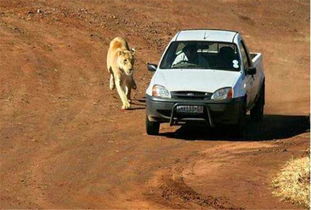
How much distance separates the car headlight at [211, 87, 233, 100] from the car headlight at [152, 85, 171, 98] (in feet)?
2.39

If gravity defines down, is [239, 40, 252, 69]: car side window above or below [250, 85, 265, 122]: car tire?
above

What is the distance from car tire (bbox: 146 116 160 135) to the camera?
14.0 metres

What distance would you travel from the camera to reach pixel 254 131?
15.0 meters

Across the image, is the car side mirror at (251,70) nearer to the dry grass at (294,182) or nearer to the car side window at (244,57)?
the car side window at (244,57)

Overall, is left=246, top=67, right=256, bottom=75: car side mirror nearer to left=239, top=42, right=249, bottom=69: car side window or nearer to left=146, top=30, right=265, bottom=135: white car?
left=146, top=30, right=265, bottom=135: white car

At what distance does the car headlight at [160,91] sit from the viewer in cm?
1346

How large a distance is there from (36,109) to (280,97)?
6632 millimetres

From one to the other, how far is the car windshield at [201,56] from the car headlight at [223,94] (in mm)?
894

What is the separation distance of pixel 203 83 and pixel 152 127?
48.1 inches

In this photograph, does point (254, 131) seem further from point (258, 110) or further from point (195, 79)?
point (195, 79)

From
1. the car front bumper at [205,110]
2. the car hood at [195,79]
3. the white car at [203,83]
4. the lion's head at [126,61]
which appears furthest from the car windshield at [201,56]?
the lion's head at [126,61]

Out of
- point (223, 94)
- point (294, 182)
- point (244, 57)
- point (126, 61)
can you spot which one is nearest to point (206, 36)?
point (244, 57)

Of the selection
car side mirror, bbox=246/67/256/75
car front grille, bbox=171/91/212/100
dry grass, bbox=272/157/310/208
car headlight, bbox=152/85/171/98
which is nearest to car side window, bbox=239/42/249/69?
car side mirror, bbox=246/67/256/75

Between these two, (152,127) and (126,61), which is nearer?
(152,127)
